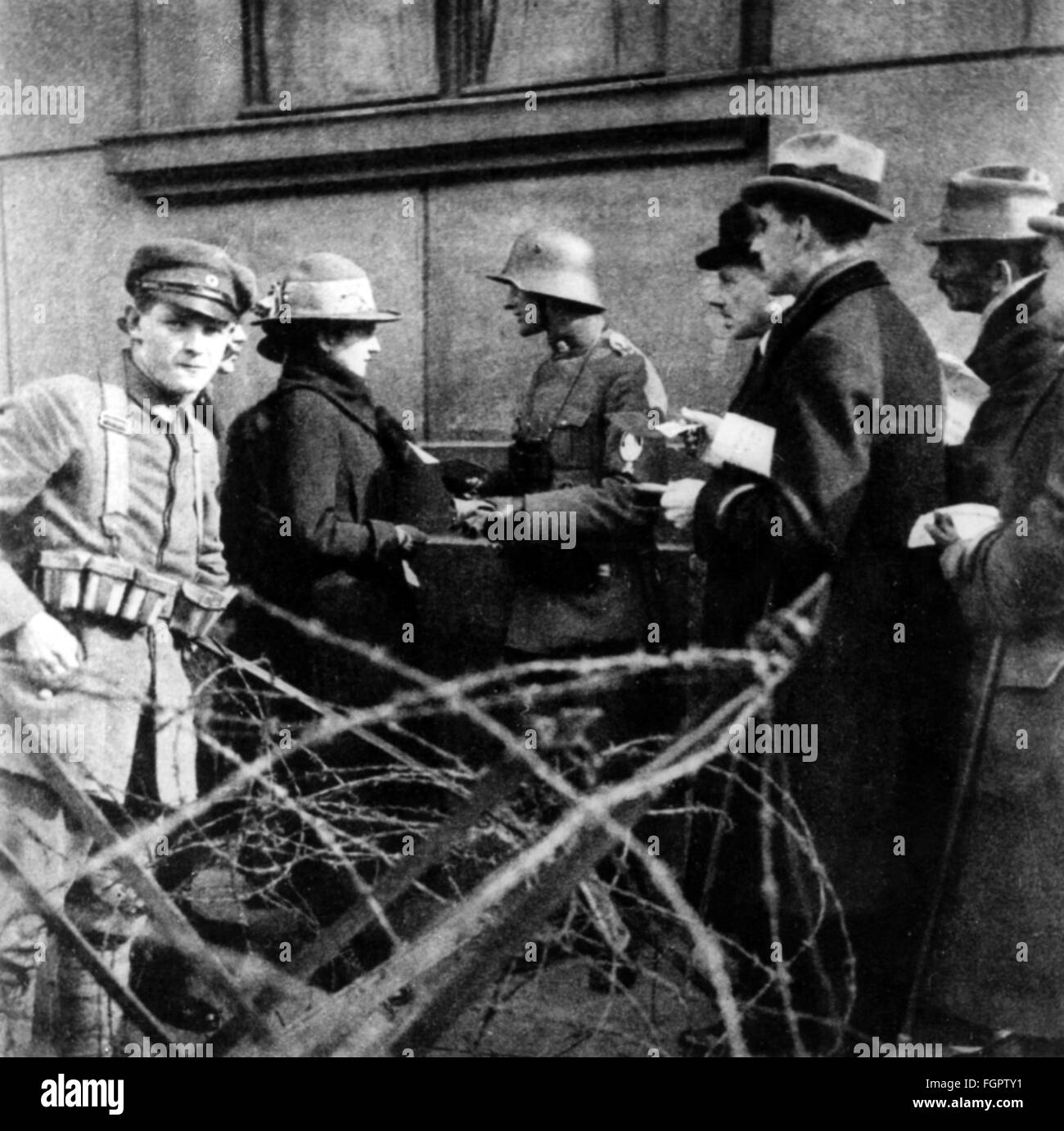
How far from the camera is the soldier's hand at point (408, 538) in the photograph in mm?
4234

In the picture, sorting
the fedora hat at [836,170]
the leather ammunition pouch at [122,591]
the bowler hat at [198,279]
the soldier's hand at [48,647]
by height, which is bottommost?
the soldier's hand at [48,647]

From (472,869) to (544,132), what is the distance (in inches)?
93.4

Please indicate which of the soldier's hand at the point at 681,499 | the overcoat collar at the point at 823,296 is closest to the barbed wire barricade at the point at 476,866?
the soldier's hand at the point at 681,499

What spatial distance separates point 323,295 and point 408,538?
84cm

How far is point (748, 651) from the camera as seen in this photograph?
13.2ft

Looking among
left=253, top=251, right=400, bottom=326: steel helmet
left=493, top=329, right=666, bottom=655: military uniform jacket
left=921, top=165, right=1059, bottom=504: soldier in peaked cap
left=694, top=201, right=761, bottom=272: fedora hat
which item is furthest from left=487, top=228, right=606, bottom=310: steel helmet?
left=921, top=165, right=1059, bottom=504: soldier in peaked cap

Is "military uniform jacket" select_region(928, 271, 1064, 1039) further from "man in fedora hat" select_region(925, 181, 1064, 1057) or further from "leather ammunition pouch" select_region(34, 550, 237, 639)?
"leather ammunition pouch" select_region(34, 550, 237, 639)

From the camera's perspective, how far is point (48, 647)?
436cm

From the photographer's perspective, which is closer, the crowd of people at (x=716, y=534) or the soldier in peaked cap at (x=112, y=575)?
the crowd of people at (x=716, y=534)

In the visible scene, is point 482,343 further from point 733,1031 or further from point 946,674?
point 733,1031

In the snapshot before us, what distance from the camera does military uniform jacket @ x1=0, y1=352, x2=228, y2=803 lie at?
4312 mm

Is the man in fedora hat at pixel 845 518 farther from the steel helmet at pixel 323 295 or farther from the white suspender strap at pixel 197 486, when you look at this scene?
the white suspender strap at pixel 197 486

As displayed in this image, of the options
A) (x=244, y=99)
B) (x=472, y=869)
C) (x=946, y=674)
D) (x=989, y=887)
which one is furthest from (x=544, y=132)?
(x=989, y=887)

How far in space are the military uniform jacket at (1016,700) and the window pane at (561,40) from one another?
1.41 metres
